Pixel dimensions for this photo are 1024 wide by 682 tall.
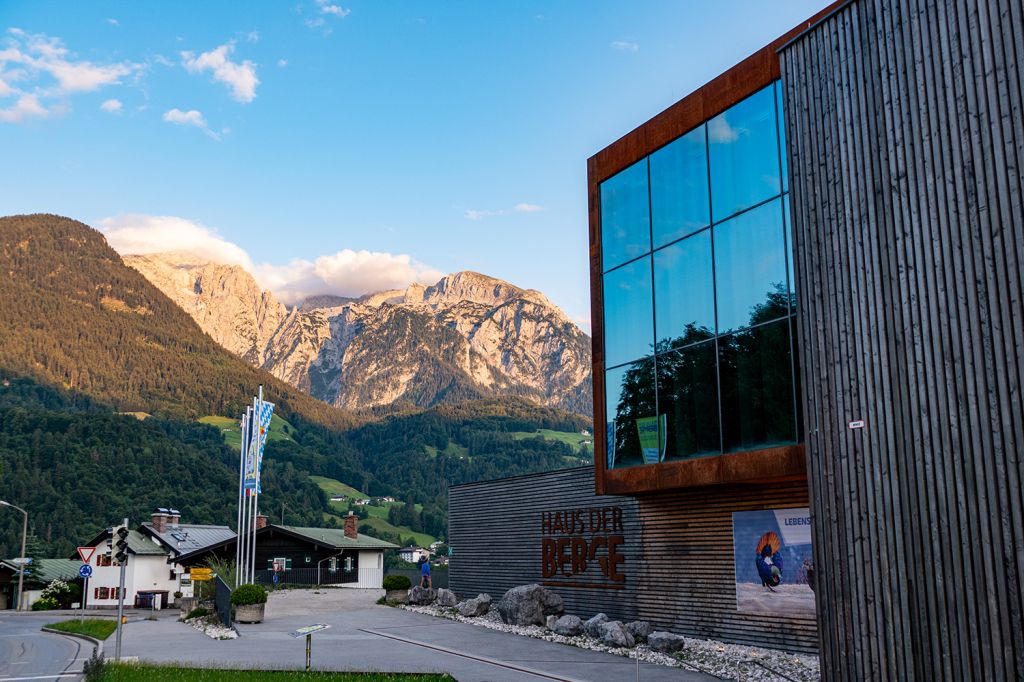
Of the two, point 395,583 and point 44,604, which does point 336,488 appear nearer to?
point 44,604

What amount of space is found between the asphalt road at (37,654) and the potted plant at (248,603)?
4.49 m

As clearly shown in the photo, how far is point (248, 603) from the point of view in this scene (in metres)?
30.2

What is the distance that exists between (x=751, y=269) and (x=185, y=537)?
4945 cm

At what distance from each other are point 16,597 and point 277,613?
33.2 m

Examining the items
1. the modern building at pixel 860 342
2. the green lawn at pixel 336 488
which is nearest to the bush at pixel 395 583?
the modern building at pixel 860 342

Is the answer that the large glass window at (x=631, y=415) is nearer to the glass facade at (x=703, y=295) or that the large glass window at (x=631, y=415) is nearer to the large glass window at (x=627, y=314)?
the glass facade at (x=703, y=295)

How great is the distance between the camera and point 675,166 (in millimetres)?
21484

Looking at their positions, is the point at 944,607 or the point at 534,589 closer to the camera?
the point at 944,607

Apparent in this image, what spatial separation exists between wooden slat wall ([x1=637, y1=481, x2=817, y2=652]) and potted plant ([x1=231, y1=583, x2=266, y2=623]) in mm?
13651

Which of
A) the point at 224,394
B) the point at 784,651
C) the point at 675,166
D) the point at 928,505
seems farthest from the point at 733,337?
the point at 224,394

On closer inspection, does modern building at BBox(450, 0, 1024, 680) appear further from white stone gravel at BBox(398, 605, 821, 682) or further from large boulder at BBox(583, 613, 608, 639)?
large boulder at BBox(583, 613, 608, 639)

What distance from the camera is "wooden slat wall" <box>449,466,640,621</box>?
80.3 feet

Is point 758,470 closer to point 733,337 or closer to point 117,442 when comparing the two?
point 733,337

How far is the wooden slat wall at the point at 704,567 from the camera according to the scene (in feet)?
62.9
